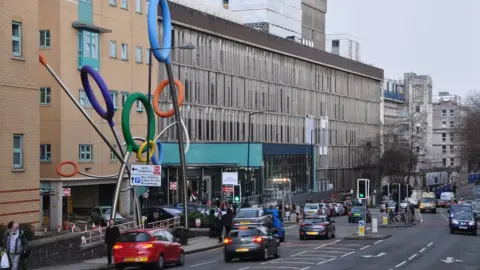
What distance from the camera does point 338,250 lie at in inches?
1612

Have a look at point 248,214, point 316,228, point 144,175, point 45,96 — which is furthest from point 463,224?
point 45,96

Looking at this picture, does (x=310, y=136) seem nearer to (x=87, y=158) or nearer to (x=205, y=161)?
(x=205, y=161)

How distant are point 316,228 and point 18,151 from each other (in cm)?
1736

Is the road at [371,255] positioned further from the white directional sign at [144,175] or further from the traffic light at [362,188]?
the white directional sign at [144,175]

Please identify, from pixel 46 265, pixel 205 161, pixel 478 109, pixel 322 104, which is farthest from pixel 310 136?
pixel 46 265

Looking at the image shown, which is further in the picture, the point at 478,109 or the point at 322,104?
the point at 478,109

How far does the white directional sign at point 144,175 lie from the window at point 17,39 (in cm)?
712

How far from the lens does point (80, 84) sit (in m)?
60.5

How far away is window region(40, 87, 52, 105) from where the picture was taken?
58.5 metres

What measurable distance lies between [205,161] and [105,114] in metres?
35.9

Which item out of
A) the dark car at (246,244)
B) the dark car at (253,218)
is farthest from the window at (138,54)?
the dark car at (246,244)

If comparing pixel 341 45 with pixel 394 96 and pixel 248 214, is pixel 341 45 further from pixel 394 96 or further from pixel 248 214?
pixel 248 214

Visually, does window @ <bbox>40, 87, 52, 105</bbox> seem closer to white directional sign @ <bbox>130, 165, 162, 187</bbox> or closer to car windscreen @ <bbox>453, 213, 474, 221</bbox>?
white directional sign @ <bbox>130, 165, 162, 187</bbox>

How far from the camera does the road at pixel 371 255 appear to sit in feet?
107
